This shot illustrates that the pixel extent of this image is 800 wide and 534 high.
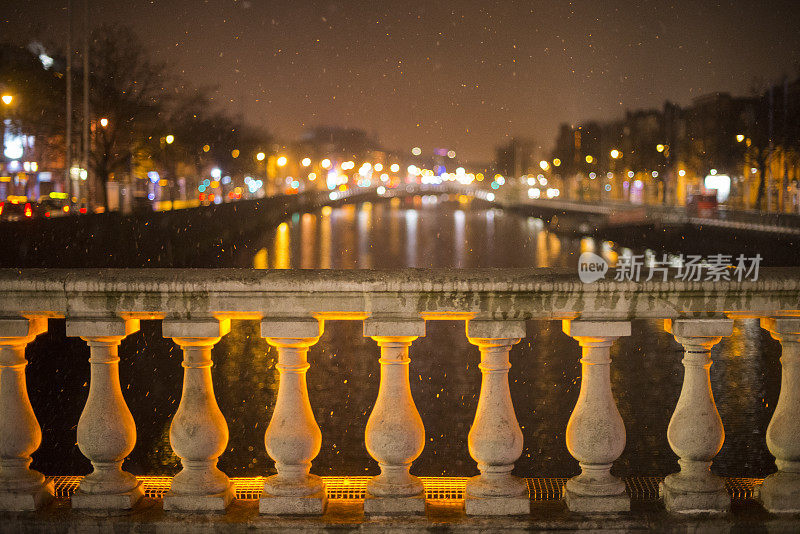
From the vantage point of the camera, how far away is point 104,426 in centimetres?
385

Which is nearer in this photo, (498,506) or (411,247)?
(498,506)

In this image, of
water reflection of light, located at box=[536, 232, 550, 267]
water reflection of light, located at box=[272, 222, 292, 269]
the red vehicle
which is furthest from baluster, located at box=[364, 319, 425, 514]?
the red vehicle

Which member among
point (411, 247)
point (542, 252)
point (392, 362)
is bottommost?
point (392, 362)

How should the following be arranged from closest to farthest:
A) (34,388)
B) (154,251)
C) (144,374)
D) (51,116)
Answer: (34,388) → (144,374) → (154,251) → (51,116)

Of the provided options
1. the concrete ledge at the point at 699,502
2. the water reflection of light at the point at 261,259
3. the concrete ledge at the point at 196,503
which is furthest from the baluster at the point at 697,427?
the water reflection of light at the point at 261,259

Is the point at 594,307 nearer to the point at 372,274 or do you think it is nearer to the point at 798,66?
the point at 372,274

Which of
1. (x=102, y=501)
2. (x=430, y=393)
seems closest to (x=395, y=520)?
(x=102, y=501)

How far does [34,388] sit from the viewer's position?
37.9 ft

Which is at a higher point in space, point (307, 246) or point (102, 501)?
point (307, 246)

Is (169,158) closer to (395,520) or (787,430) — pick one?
(395,520)

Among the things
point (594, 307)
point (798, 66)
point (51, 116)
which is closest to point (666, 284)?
point (594, 307)

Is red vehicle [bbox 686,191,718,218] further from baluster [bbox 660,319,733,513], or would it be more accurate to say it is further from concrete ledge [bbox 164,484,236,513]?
concrete ledge [bbox 164,484,236,513]

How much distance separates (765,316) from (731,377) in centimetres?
893

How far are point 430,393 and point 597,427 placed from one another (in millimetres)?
7339
